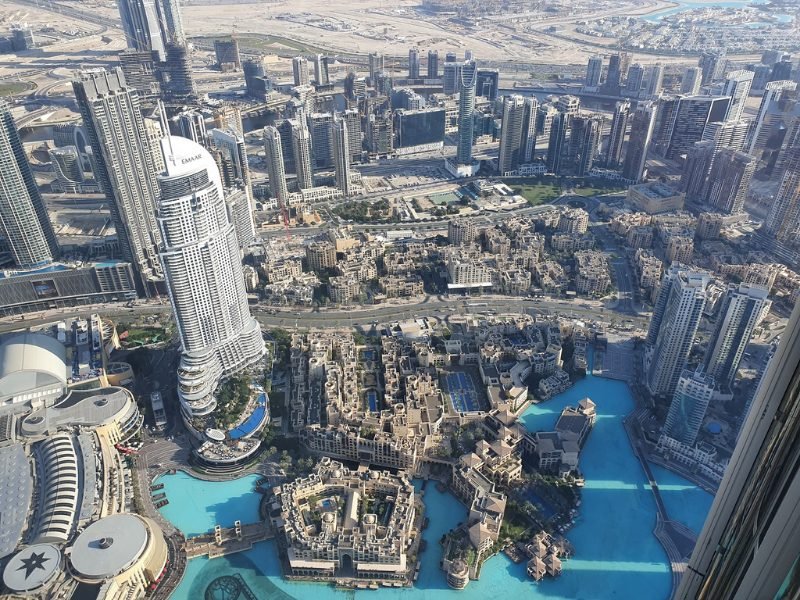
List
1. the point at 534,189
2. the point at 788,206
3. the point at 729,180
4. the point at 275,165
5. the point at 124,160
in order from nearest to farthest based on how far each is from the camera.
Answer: the point at 124,160 < the point at 788,206 < the point at 729,180 < the point at 275,165 < the point at 534,189

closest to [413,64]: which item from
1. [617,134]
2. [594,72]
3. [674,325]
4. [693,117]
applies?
[594,72]

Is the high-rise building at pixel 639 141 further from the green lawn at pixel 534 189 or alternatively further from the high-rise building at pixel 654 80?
the high-rise building at pixel 654 80

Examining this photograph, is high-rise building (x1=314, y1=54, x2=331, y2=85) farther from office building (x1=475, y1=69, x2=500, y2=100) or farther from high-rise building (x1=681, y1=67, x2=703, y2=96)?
high-rise building (x1=681, y1=67, x2=703, y2=96)

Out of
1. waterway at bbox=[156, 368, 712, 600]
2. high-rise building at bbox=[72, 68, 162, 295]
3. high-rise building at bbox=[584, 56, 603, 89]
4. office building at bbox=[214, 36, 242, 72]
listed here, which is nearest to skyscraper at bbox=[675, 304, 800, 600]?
waterway at bbox=[156, 368, 712, 600]

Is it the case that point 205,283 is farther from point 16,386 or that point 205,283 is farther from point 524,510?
point 524,510

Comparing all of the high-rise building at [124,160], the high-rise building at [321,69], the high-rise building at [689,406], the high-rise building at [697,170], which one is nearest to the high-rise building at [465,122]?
the high-rise building at [697,170]

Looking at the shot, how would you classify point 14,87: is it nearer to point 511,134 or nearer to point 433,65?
point 433,65

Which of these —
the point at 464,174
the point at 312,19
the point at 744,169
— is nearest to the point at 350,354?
the point at 464,174
